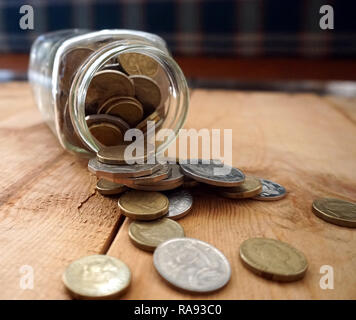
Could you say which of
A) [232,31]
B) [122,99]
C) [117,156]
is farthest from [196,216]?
[232,31]

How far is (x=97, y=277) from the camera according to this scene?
35 centimetres

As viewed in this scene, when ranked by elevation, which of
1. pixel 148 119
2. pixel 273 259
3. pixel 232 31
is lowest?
pixel 273 259

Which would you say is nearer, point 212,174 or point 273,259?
point 273,259

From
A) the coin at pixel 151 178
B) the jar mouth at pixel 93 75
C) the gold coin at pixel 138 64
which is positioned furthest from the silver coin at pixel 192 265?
the gold coin at pixel 138 64

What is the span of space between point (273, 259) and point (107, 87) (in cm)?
37

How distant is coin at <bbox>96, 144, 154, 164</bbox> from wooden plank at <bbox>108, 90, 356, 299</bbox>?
89 mm

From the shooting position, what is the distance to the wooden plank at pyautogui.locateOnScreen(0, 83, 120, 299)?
36cm

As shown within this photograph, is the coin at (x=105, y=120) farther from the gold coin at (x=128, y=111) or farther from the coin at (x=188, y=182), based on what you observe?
the coin at (x=188, y=182)

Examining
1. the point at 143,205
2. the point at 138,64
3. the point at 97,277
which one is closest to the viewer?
the point at 97,277

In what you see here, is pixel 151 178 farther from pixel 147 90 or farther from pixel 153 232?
pixel 147 90

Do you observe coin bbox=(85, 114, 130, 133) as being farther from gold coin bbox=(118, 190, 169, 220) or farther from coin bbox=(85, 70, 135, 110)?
gold coin bbox=(118, 190, 169, 220)

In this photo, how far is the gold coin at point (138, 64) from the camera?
653mm
